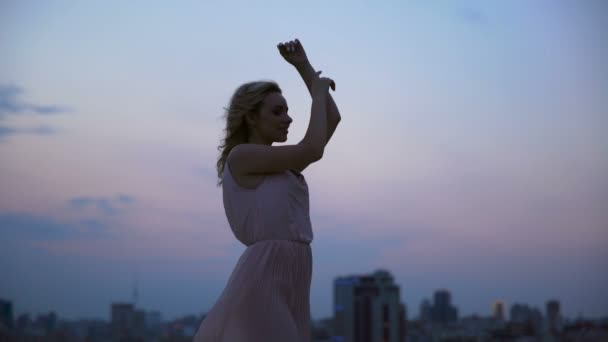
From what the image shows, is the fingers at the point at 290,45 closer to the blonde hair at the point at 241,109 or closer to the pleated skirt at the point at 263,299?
the blonde hair at the point at 241,109

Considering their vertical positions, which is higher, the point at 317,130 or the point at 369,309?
the point at 369,309

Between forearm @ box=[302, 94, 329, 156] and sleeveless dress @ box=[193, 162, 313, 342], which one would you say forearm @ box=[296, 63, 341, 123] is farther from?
sleeveless dress @ box=[193, 162, 313, 342]

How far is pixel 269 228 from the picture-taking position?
3.57 m

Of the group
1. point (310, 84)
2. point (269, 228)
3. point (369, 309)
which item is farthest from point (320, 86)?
point (369, 309)

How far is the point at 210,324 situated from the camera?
357 cm

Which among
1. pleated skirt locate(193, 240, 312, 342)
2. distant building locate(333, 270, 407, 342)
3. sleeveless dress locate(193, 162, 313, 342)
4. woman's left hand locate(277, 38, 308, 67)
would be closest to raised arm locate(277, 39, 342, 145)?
woman's left hand locate(277, 38, 308, 67)

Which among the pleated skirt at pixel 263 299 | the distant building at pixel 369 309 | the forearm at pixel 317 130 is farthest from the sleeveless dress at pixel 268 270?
the distant building at pixel 369 309

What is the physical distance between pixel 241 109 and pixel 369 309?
10925 centimetres

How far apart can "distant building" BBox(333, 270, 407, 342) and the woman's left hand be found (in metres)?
105

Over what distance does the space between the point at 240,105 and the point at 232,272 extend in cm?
67

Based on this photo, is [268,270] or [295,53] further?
[295,53]

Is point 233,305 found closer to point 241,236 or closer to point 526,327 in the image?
point 241,236

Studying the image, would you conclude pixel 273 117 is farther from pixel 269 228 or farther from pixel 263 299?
pixel 263 299

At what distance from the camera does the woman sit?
3.52 metres
